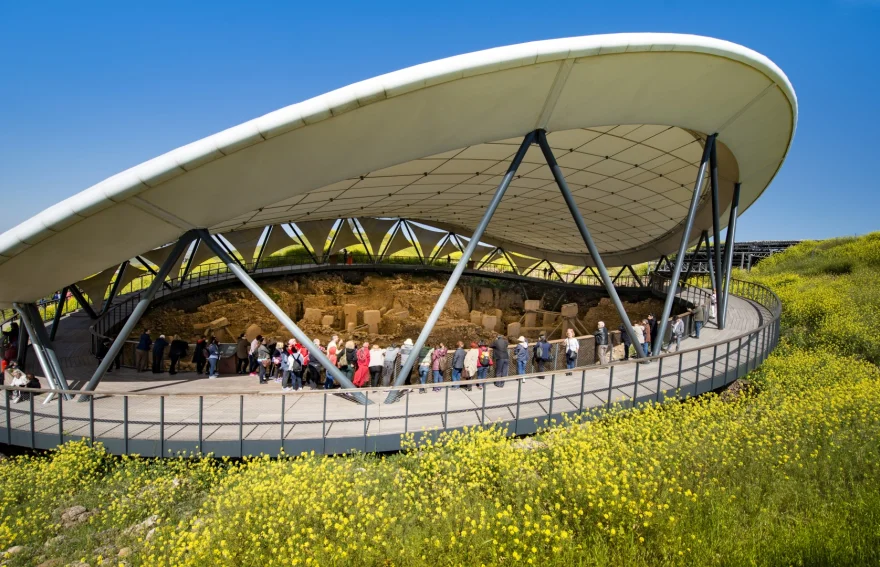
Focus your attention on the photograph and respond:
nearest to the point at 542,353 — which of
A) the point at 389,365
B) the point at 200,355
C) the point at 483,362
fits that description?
the point at 483,362

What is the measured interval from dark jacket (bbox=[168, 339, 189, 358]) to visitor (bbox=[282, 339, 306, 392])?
3.85 metres

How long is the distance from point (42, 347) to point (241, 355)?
426cm

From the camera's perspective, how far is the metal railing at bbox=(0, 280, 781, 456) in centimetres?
759

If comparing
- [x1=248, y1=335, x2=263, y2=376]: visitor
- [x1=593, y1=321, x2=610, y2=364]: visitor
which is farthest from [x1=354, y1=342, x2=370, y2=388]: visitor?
[x1=593, y1=321, x2=610, y2=364]: visitor

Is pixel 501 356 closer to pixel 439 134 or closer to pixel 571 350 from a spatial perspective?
pixel 571 350

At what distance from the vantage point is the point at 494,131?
965 cm

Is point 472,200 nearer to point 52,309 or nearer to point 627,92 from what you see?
point 627,92

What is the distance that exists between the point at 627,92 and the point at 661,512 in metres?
8.09

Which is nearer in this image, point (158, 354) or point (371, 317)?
point (158, 354)

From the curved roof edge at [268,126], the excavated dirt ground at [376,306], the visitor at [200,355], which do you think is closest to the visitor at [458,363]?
the curved roof edge at [268,126]

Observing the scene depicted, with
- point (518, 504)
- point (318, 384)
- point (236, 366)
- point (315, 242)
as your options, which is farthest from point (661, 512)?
point (315, 242)

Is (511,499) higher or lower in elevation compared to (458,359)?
lower

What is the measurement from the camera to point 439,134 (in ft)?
29.4

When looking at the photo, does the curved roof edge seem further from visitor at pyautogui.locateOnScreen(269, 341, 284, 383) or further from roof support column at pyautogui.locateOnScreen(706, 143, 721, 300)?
roof support column at pyautogui.locateOnScreen(706, 143, 721, 300)
